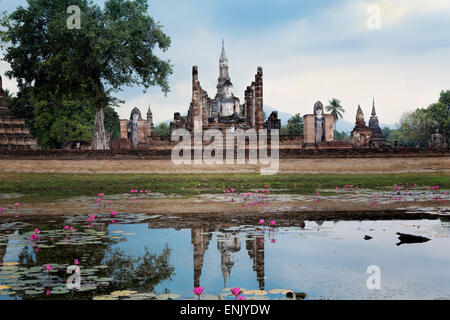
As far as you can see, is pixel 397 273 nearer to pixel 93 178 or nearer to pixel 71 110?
pixel 93 178

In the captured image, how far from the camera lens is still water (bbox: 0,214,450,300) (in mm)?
5258

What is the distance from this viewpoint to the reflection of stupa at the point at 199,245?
6.12m

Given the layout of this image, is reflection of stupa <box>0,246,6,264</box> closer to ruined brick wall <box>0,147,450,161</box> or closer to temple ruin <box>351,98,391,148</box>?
ruined brick wall <box>0,147,450,161</box>

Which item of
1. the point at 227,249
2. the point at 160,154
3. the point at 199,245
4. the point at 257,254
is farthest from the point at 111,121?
the point at 257,254

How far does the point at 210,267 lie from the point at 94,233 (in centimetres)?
345

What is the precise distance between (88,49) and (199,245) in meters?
26.2

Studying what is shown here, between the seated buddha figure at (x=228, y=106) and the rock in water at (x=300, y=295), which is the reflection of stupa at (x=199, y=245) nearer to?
the rock in water at (x=300, y=295)

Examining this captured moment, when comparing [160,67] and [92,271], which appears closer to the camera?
[92,271]

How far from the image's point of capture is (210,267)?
21.0 feet

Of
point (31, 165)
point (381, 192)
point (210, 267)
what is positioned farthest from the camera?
point (31, 165)

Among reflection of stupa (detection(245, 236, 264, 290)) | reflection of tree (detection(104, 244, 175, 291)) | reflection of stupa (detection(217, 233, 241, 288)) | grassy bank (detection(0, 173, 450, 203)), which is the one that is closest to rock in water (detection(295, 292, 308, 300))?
reflection of stupa (detection(245, 236, 264, 290))

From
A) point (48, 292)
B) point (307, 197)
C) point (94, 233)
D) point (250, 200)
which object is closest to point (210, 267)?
point (48, 292)

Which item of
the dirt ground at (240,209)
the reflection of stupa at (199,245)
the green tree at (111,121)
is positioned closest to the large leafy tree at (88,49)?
the dirt ground at (240,209)

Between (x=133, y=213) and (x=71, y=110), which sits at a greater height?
(x=71, y=110)
